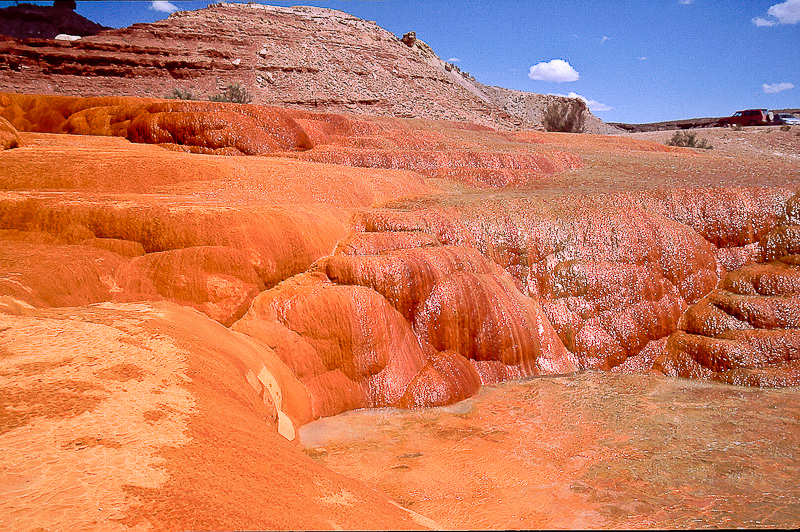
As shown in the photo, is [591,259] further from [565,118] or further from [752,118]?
[752,118]

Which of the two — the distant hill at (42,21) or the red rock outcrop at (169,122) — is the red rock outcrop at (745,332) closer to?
the red rock outcrop at (169,122)

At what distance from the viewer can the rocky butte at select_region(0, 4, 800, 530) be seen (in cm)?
260

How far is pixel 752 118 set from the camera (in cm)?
3234

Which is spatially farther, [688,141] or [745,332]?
[688,141]

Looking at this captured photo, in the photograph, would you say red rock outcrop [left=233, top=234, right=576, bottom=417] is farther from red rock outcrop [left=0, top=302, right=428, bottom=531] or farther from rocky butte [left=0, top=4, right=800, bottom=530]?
red rock outcrop [left=0, top=302, right=428, bottom=531]

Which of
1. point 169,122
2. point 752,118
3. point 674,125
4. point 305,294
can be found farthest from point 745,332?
point 674,125

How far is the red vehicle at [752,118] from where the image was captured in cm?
3191

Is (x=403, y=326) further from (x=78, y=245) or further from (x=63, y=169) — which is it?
(x=63, y=169)

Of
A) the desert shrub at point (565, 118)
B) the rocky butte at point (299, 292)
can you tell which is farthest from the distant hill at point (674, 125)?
the rocky butte at point (299, 292)

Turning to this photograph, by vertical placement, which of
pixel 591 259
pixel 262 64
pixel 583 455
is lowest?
pixel 583 455

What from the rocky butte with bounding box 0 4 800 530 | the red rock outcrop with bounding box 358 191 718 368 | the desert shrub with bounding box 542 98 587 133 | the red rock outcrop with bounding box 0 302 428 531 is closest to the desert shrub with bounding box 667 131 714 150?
the desert shrub with bounding box 542 98 587 133

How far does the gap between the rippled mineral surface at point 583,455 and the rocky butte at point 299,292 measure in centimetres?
21

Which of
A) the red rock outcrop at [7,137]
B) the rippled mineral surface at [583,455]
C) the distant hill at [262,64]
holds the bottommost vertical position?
the rippled mineral surface at [583,455]

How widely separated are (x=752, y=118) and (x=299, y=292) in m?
35.5
